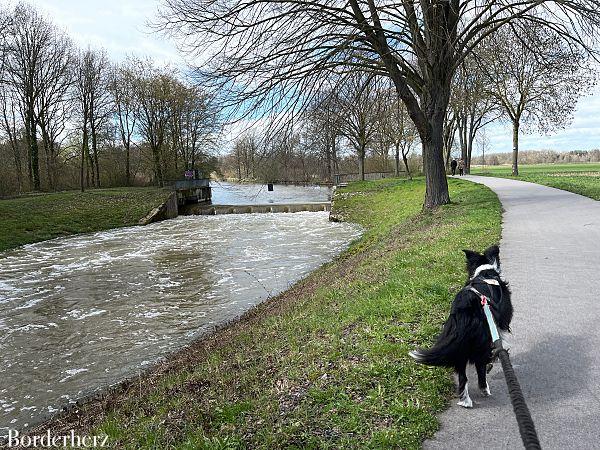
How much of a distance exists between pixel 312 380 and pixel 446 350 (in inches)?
60.1

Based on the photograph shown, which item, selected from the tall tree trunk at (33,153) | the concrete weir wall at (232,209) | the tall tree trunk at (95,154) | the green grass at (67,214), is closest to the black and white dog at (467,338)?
the green grass at (67,214)

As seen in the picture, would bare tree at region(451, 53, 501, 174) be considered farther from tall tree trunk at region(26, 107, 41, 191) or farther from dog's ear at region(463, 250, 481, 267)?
tall tree trunk at region(26, 107, 41, 191)

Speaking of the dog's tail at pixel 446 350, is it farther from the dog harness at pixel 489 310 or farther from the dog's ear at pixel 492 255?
the dog's ear at pixel 492 255

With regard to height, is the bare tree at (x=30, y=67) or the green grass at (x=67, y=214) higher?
the bare tree at (x=30, y=67)

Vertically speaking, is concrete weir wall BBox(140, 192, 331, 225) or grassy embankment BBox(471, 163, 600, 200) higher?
grassy embankment BBox(471, 163, 600, 200)

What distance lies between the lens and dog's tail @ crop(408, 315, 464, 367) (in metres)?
3.25

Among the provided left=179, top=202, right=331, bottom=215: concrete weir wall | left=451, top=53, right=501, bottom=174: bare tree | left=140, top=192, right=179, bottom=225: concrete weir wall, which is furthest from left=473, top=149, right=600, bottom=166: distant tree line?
left=140, top=192, right=179, bottom=225: concrete weir wall

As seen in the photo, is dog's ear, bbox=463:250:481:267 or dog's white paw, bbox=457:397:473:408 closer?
dog's white paw, bbox=457:397:473:408

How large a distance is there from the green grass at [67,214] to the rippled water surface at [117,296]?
1.65 m

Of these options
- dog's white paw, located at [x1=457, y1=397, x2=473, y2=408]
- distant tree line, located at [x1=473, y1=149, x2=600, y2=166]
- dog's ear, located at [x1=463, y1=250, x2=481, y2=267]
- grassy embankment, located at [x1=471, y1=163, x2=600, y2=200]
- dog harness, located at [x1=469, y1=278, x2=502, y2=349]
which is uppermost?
distant tree line, located at [x1=473, y1=149, x2=600, y2=166]

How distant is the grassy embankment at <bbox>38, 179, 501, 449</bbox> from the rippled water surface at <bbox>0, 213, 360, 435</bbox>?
4.09 ft

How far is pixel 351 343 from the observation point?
16.6 feet

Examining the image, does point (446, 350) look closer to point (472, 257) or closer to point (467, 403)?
point (467, 403)

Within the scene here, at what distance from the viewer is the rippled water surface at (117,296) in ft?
23.6
